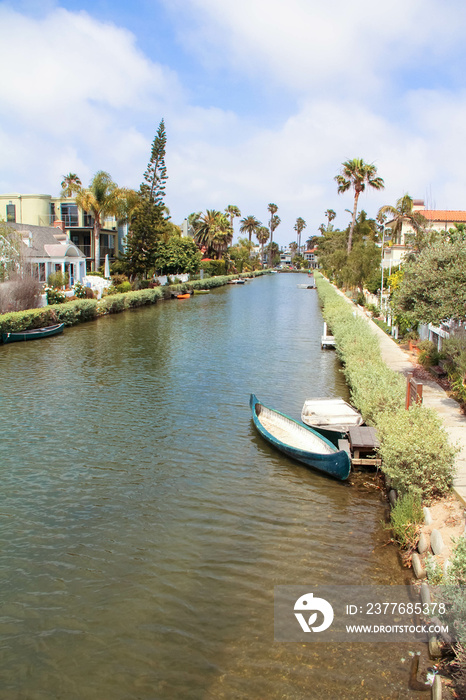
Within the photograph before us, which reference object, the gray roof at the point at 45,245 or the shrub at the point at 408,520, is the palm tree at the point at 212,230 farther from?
the shrub at the point at 408,520

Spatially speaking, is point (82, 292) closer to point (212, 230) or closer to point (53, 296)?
point (53, 296)

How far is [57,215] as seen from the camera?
69.9 m

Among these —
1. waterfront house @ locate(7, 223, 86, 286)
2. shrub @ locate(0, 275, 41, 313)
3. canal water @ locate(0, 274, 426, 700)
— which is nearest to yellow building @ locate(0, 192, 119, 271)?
waterfront house @ locate(7, 223, 86, 286)

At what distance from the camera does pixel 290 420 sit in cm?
1502

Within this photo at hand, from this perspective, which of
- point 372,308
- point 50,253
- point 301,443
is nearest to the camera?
point 301,443

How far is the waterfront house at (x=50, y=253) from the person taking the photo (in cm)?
4731

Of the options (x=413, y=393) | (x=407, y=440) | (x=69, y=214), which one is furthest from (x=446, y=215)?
(x=407, y=440)

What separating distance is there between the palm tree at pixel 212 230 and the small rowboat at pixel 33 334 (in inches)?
2966

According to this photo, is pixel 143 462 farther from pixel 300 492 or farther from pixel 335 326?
pixel 335 326

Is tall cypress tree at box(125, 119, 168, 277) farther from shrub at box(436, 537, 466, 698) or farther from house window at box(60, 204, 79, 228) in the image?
shrub at box(436, 537, 466, 698)

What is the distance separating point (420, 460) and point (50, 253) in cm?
4578

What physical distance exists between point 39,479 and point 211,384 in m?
9.81

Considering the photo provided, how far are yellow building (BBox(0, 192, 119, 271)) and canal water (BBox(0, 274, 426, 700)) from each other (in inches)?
2090

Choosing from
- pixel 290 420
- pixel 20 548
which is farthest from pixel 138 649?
pixel 290 420
